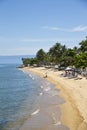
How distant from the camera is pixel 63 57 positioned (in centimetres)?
9038

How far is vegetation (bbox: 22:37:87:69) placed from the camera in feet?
201

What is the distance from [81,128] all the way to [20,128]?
461 centimetres

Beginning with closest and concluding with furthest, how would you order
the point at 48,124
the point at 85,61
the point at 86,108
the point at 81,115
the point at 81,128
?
the point at 81,128 → the point at 48,124 → the point at 81,115 → the point at 86,108 → the point at 85,61

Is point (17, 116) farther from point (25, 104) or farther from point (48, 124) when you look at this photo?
point (25, 104)

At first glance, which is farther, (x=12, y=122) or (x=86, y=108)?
(x=86, y=108)

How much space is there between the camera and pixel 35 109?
2986 centimetres

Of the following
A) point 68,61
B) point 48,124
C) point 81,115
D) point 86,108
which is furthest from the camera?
point 68,61

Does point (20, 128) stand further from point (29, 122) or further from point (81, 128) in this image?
point (81, 128)

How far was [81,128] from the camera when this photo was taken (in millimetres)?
21062

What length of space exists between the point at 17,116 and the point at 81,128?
23.7 ft

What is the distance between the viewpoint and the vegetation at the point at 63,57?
61.4 meters

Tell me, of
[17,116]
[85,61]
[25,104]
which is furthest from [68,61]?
[17,116]

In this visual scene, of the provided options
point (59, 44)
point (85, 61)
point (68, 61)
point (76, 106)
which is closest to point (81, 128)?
point (76, 106)

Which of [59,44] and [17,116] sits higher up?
[59,44]
